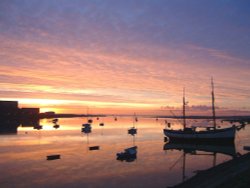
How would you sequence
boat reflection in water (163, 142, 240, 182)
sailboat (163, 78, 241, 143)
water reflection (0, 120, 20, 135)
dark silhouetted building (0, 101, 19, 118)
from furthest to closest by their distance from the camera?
dark silhouetted building (0, 101, 19, 118) < water reflection (0, 120, 20, 135) < sailboat (163, 78, 241, 143) < boat reflection in water (163, 142, 240, 182)

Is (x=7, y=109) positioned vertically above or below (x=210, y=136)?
above

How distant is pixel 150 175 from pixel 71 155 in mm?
22150

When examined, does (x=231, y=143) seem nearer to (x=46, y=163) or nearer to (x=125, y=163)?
(x=125, y=163)

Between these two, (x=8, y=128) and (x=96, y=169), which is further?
(x=8, y=128)

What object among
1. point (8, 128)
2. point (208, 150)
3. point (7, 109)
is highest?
point (7, 109)

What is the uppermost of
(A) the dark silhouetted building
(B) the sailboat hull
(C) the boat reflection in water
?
(A) the dark silhouetted building

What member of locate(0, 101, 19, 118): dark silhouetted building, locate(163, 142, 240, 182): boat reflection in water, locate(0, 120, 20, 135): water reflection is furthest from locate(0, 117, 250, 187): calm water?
locate(0, 101, 19, 118): dark silhouetted building

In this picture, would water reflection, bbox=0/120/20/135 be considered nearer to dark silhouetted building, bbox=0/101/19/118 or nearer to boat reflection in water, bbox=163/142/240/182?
dark silhouetted building, bbox=0/101/19/118

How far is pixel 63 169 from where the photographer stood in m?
43.4

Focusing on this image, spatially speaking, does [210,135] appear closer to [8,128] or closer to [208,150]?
[208,150]

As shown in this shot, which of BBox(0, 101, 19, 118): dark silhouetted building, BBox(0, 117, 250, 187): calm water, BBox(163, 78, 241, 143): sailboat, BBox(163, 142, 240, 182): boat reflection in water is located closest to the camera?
BBox(0, 117, 250, 187): calm water

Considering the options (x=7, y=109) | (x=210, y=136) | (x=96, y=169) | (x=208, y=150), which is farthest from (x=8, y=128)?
(x=96, y=169)

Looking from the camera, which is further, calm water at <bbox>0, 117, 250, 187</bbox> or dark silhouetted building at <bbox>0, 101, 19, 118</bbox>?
dark silhouetted building at <bbox>0, 101, 19, 118</bbox>

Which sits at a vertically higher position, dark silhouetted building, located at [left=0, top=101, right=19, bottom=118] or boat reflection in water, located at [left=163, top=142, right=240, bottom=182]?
dark silhouetted building, located at [left=0, top=101, right=19, bottom=118]
